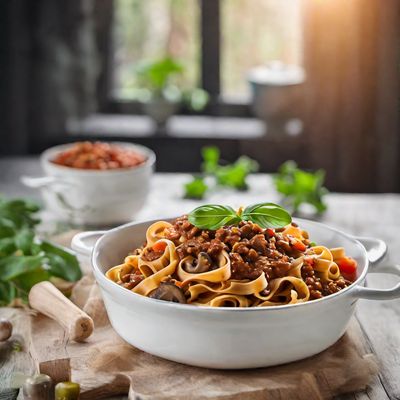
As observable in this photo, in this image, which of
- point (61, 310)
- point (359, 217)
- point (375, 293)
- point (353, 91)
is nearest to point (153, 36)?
point (353, 91)

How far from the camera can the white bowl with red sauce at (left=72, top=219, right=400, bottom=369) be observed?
171 cm

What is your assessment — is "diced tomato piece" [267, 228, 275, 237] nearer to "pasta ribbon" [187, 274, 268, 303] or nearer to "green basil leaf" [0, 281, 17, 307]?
"pasta ribbon" [187, 274, 268, 303]

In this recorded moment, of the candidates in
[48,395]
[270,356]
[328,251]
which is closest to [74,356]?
[48,395]

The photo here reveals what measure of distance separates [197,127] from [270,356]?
3.77 meters

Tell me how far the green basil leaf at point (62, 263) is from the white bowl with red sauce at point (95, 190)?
0.57m

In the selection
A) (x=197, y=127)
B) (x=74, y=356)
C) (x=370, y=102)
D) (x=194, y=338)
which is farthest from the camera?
(x=197, y=127)

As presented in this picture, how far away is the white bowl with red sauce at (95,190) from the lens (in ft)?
9.66

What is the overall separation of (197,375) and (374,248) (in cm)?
70

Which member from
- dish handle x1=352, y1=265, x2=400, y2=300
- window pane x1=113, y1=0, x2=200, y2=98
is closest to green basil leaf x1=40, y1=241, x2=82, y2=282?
dish handle x1=352, y1=265, x2=400, y2=300

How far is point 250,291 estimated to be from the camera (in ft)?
6.05

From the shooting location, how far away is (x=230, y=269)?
1.87 meters

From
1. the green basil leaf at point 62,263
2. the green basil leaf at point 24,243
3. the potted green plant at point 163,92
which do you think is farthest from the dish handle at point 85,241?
the potted green plant at point 163,92

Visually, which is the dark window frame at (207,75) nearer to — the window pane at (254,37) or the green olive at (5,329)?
the window pane at (254,37)

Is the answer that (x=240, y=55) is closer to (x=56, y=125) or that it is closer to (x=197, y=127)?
(x=197, y=127)
